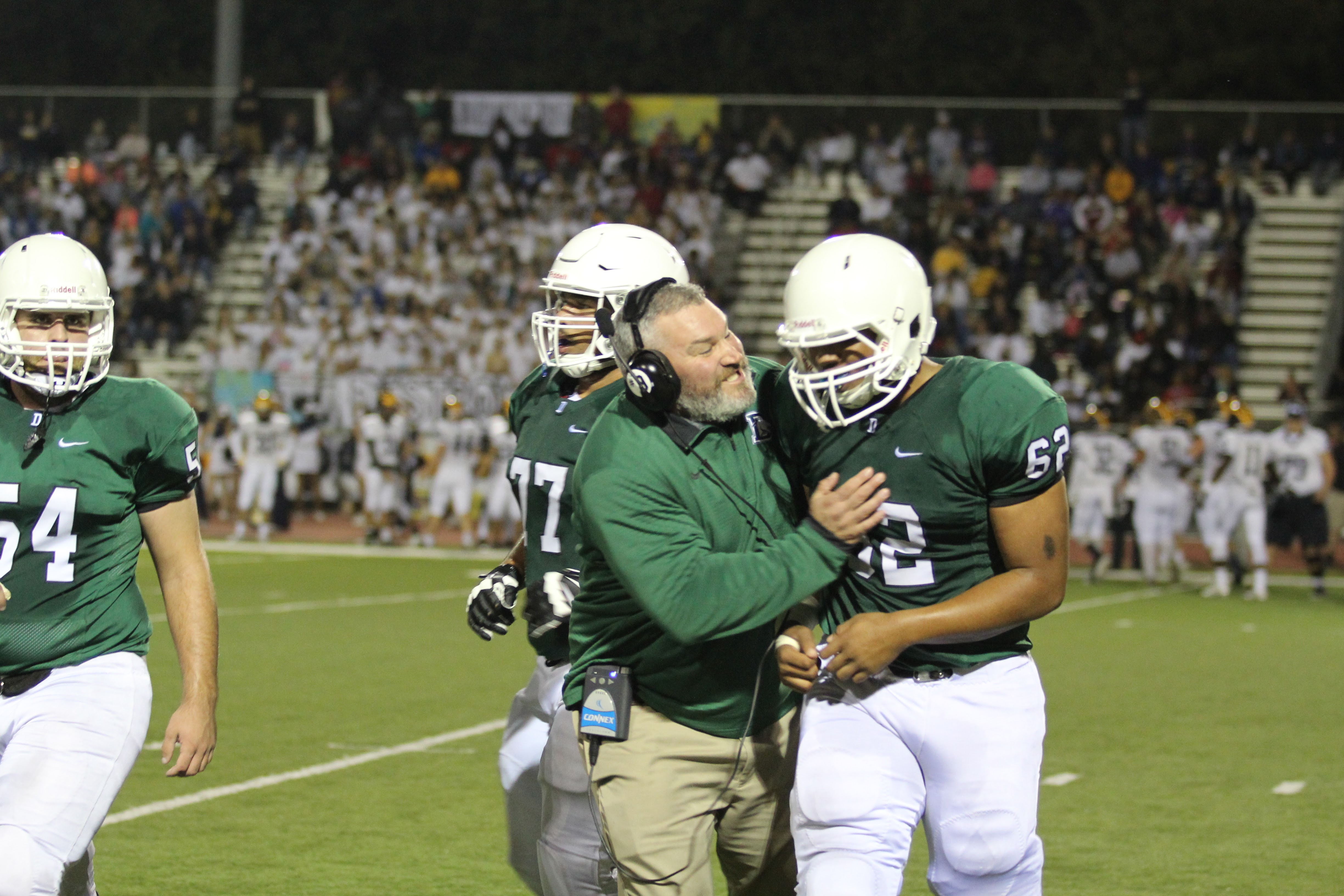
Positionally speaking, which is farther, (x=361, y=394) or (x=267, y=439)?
(x=361, y=394)

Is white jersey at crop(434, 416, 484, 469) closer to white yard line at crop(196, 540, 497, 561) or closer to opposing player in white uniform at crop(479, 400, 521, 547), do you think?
opposing player in white uniform at crop(479, 400, 521, 547)

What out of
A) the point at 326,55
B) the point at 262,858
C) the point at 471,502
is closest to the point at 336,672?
the point at 262,858

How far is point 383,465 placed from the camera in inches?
719

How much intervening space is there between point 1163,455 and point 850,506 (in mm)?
13541

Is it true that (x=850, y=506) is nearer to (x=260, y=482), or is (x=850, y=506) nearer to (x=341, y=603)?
(x=341, y=603)

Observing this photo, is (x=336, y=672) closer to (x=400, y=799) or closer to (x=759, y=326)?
(x=400, y=799)

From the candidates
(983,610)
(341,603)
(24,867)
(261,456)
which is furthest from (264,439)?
(983,610)

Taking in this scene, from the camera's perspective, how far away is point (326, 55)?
37812 millimetres

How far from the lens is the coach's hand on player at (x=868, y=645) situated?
3369 millimetres

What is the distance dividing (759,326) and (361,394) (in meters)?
5.74

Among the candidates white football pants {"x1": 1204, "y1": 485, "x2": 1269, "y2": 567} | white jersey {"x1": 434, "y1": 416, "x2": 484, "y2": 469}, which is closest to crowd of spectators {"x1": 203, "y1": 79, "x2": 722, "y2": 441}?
white jersey {"x1": 434, "y1": 416, "x2": 484, "y2": 469}

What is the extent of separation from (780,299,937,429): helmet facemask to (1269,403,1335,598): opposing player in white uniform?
13132 mm

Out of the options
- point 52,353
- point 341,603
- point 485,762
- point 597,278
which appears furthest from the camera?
point 341,603

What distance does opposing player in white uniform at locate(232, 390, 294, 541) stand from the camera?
1866 cm
